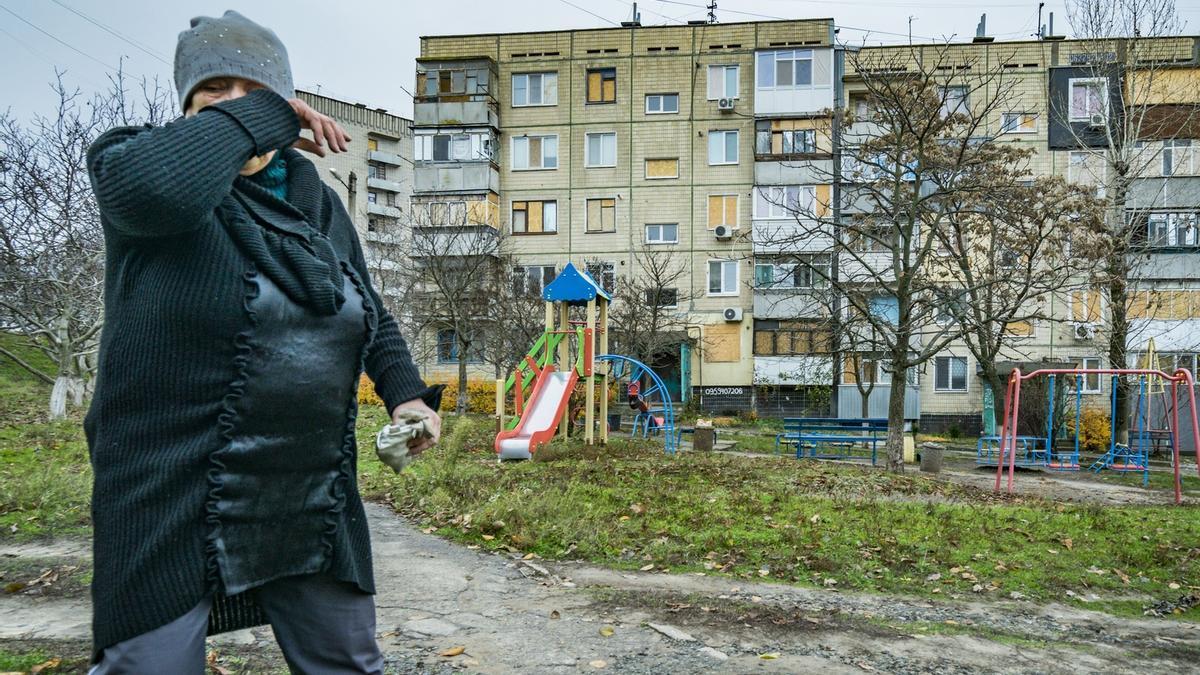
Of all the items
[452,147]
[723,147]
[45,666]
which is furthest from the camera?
[723,147]

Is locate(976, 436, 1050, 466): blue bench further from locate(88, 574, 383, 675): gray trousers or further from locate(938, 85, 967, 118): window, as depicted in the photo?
locate(88, 574, 383, 675): gray trousers

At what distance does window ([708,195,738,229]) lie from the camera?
39.4 m

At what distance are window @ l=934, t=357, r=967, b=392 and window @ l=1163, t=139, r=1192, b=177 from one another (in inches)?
381

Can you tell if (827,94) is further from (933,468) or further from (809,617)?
(809,617)

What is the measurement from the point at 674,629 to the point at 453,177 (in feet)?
117

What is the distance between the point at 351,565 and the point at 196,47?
1111mm

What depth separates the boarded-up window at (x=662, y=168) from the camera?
40.0 meters

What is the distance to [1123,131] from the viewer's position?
3064 centimetres

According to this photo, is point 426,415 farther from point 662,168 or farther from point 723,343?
point 662,168

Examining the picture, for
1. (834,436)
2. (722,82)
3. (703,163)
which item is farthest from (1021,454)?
(722,82)

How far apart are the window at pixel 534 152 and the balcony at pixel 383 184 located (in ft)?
87.7

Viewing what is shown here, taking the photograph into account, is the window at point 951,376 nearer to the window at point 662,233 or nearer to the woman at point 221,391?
the window at point 662,233

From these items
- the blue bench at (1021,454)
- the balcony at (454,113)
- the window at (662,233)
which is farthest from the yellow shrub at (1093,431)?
the balcony at (454,113)

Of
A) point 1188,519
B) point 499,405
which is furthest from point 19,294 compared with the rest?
point 1188,519
